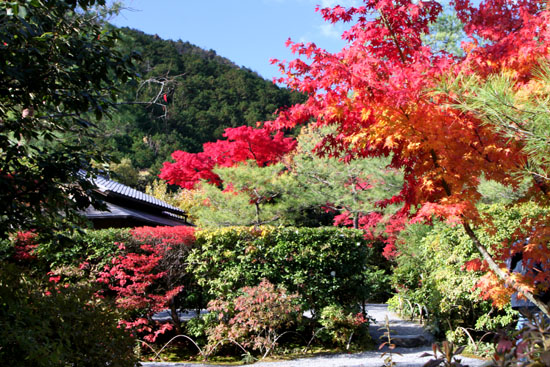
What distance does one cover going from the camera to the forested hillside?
93.2ft

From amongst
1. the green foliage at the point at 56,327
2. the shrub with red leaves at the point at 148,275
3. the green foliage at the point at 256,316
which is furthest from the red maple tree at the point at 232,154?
the green foliage at the point at 56,327

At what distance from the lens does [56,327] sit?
3148mm

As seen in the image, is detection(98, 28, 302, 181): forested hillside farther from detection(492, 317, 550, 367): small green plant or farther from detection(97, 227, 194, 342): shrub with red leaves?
detection(492, 317, 550, 367): small green plant

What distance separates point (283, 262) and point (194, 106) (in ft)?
83.8

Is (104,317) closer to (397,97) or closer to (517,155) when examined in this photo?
(397,97)

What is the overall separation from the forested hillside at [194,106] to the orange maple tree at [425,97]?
22.0m

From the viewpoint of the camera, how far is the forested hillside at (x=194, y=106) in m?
28.4

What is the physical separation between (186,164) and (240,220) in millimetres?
7147

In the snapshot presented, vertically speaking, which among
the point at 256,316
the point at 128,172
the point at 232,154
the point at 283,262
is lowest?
the point at 256,316

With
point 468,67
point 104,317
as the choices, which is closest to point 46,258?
point 104,317

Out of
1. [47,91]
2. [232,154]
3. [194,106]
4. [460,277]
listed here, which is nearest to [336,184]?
[232,154]

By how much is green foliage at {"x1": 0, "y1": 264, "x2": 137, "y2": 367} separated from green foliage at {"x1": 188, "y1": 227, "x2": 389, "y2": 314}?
395cm

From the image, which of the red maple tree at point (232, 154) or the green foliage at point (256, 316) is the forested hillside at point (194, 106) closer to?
the red maple tree at point (232, 154)

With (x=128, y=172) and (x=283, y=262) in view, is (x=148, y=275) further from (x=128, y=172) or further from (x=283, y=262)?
(x=128, y=172)
